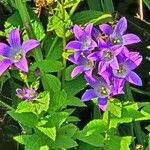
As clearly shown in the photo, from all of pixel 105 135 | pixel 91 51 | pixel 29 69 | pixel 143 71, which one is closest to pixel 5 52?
pixel 29 69

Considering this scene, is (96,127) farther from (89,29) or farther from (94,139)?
(89,29)

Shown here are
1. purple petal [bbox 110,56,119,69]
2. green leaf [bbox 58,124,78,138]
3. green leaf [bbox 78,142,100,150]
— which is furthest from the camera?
green leaf [bbox 78,142,100,150]

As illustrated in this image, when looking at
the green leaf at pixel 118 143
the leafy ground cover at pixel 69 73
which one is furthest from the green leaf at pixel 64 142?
the green leaf at pixel 118 143

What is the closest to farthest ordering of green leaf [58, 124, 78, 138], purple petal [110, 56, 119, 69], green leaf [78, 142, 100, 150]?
1. purple petal [110, 56, 119, 69]
2. green leaf [58, 124, 78, 138]
3. green leaf [78, 142, 100, 150]

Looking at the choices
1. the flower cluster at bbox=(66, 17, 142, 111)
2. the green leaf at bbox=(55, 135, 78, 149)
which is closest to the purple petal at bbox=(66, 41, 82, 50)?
the flower cluster at bbox=(66, 17, 142, 111)

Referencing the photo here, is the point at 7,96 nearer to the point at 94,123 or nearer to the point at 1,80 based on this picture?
the point at 1,80

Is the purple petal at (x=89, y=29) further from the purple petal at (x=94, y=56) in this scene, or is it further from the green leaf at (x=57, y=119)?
the green leaf at (x=57, y=119)

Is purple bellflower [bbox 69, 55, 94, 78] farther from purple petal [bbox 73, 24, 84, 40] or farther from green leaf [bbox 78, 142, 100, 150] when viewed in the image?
green leaf [bbox 78, 142, 100, 150]
